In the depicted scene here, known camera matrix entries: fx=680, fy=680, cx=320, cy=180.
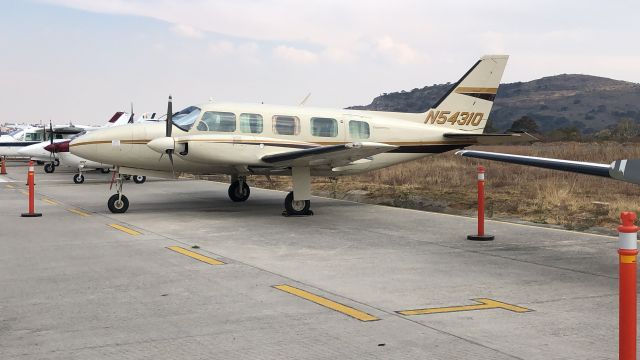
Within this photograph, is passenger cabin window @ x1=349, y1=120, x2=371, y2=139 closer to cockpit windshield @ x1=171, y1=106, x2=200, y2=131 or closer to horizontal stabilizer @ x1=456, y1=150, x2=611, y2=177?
cockpit windshield @ x1=171, y1=106, x2=200, y2=131

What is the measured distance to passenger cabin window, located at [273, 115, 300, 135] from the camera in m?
15.8

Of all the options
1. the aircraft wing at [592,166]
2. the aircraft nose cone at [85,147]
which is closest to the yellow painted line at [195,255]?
the aircraft wing at [592,166]

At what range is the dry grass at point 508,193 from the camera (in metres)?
15.2

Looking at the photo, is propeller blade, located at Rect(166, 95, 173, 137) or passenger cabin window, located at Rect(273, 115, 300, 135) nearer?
propeller blade, located at Rect(166, 95, 173, 137)

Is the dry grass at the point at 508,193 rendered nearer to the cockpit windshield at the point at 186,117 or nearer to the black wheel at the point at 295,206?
the black wheel at the point at 295,206

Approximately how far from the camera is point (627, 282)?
4086 mm

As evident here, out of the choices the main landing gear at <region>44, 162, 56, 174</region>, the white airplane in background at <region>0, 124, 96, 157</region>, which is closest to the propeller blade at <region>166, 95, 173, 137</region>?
the main landing gear at <region>44, 162, 56, 174</region>

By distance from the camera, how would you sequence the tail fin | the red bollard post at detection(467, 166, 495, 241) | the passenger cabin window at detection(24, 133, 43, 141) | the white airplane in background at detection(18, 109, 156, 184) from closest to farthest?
the red bollard post at detection(467, 166, 495, 241), the tail fin, the white airplane in background at detection(18, 109, 156, 184), the passenger cabin window at detection(24, 133, 43, 141)

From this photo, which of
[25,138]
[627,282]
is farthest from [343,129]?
[25,138]

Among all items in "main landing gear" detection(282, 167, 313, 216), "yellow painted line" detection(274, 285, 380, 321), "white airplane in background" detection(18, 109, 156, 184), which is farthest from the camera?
"white airplane in background" detection(18, 109, 156, 184)

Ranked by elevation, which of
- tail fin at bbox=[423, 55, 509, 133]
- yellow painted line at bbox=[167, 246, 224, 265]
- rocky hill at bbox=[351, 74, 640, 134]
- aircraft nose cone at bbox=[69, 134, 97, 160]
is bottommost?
yellow painted line at bbox=[167, 246, 224, 265]

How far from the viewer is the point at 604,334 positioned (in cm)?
569

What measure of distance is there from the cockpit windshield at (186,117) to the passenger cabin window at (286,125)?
181 centimetres

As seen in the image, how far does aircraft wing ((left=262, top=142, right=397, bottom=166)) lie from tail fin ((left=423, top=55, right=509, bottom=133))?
13.2ft
